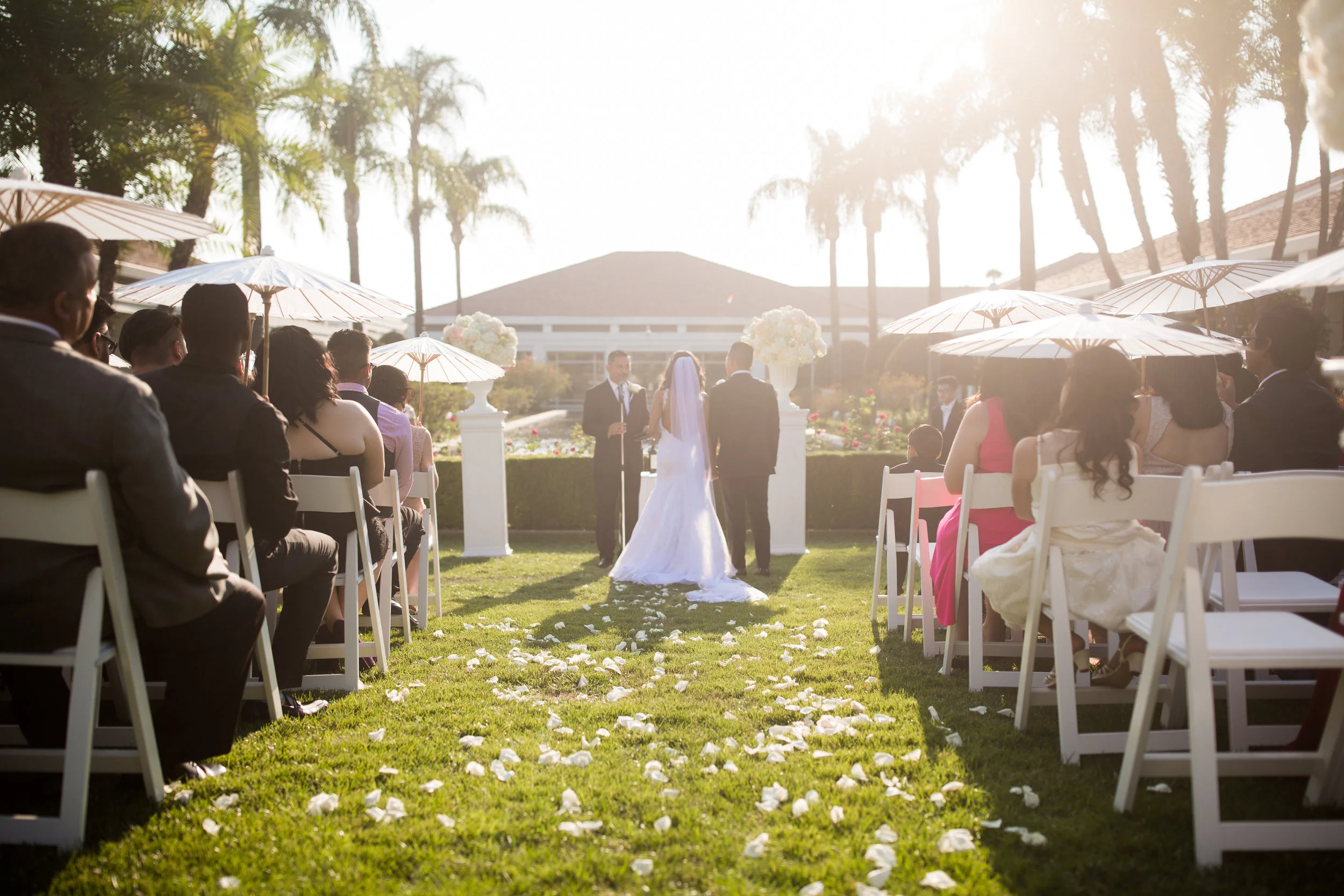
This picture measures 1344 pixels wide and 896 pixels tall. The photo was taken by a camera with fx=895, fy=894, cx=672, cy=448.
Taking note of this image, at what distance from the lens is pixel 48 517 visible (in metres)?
2.76

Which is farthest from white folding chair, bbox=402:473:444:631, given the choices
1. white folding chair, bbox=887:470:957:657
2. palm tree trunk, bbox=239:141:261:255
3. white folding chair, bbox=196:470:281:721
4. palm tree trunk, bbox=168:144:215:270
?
palm tree trunk, bbox=239:141:261:255

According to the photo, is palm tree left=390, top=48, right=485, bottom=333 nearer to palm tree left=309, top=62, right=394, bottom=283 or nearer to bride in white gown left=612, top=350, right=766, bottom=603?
palm tree left=309, top=62, right=394, bottom=283

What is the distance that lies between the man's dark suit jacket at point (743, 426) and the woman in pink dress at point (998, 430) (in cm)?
386

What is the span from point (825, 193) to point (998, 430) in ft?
104

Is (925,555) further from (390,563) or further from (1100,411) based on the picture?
(390,563)

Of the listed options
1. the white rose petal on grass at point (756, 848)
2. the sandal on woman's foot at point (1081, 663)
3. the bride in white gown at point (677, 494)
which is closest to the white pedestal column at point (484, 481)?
the bride in white gown at point (677, 494)

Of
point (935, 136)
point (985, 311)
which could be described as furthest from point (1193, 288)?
point (935, 136)

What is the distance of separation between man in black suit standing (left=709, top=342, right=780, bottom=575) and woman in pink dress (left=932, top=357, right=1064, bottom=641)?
385 cm

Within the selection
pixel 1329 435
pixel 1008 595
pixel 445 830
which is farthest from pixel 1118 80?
pixel 445 830

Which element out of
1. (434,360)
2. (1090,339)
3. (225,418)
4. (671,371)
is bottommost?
(225,418)

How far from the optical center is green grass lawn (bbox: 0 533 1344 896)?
2650 millimetres

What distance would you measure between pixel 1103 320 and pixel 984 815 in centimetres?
265

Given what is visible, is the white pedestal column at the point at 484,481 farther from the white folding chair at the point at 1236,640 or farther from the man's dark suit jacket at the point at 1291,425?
the white folding chair at the point at 1236,640

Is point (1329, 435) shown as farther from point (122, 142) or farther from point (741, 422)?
point (122, 142)
